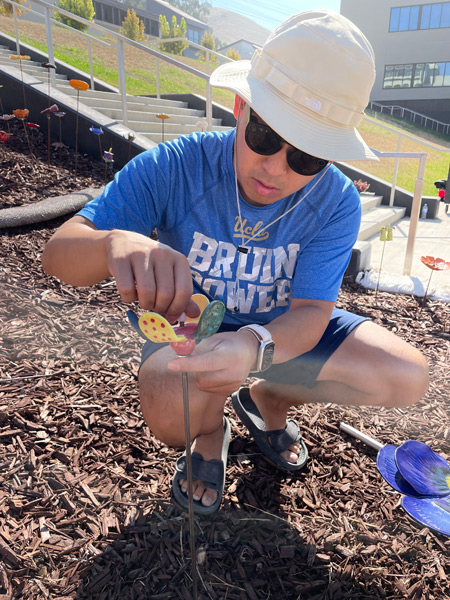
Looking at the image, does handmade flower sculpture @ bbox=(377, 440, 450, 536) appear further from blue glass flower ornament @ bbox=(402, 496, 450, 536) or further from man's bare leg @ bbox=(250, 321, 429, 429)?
man's bare leg @ bbox=(250, 321, 429, 429)

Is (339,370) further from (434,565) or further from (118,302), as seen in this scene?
(118,302)

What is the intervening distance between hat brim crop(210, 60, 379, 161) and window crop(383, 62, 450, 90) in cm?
3348

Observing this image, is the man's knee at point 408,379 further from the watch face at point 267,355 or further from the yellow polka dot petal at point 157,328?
the yellow polka dot petal at point 157,328

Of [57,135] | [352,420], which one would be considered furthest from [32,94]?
[352,420]

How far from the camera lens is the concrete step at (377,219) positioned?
5.86m

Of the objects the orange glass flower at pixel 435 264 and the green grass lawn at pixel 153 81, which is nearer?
the orange glass flower at pixel 435 264

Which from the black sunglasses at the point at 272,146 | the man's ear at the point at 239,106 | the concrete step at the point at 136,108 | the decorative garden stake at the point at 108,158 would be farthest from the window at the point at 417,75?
the black sunglasses at the point at 272,146

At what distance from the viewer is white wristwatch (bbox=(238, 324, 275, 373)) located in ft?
4.16

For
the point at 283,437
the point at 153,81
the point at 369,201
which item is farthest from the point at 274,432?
the point at 153,81

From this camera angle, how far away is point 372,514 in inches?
61.6

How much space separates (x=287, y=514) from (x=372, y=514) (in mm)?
295

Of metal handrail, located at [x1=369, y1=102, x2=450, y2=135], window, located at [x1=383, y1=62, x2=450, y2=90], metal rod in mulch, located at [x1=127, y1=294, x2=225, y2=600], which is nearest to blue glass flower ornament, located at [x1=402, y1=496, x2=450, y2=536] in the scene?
metal rod in mulch, located at [x1=127, y1=294, x2=225, y2=600]

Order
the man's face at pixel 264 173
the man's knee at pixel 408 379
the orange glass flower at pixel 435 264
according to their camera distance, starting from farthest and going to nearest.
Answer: the orange glass flower at pixel 435 264
the man's knee at pixel 408 379
the man's face at pixel 264 173

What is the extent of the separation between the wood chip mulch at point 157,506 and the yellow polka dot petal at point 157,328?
0.75 m
